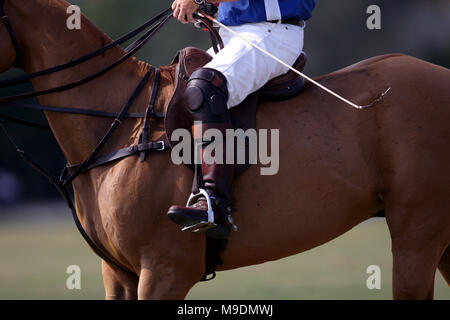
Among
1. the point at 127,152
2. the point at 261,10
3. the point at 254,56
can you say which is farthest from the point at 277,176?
the point at 261,10

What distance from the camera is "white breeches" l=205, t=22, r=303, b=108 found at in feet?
16.0

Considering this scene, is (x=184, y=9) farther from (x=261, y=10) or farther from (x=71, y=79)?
(x=71, y=79)

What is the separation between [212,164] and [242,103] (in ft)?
1.76

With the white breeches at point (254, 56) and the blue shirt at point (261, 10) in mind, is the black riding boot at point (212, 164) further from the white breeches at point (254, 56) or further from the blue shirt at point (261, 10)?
the blue shirt at point (261, 10)

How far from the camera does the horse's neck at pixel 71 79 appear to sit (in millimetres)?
4852

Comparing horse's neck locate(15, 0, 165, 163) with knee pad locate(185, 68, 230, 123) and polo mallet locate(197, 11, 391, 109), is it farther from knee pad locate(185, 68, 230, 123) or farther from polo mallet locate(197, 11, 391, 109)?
polo mallet locate(197, 11, 391, 109)

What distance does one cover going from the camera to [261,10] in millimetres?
5074

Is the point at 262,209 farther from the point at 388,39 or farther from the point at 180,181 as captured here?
the point at 388,39

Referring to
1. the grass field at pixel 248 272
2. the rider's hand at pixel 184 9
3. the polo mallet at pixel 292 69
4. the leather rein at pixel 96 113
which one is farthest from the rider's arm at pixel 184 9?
the grass field at pixel 248 272

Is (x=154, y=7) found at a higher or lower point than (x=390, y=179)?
higher

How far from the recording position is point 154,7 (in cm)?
2466

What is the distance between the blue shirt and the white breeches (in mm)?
54
